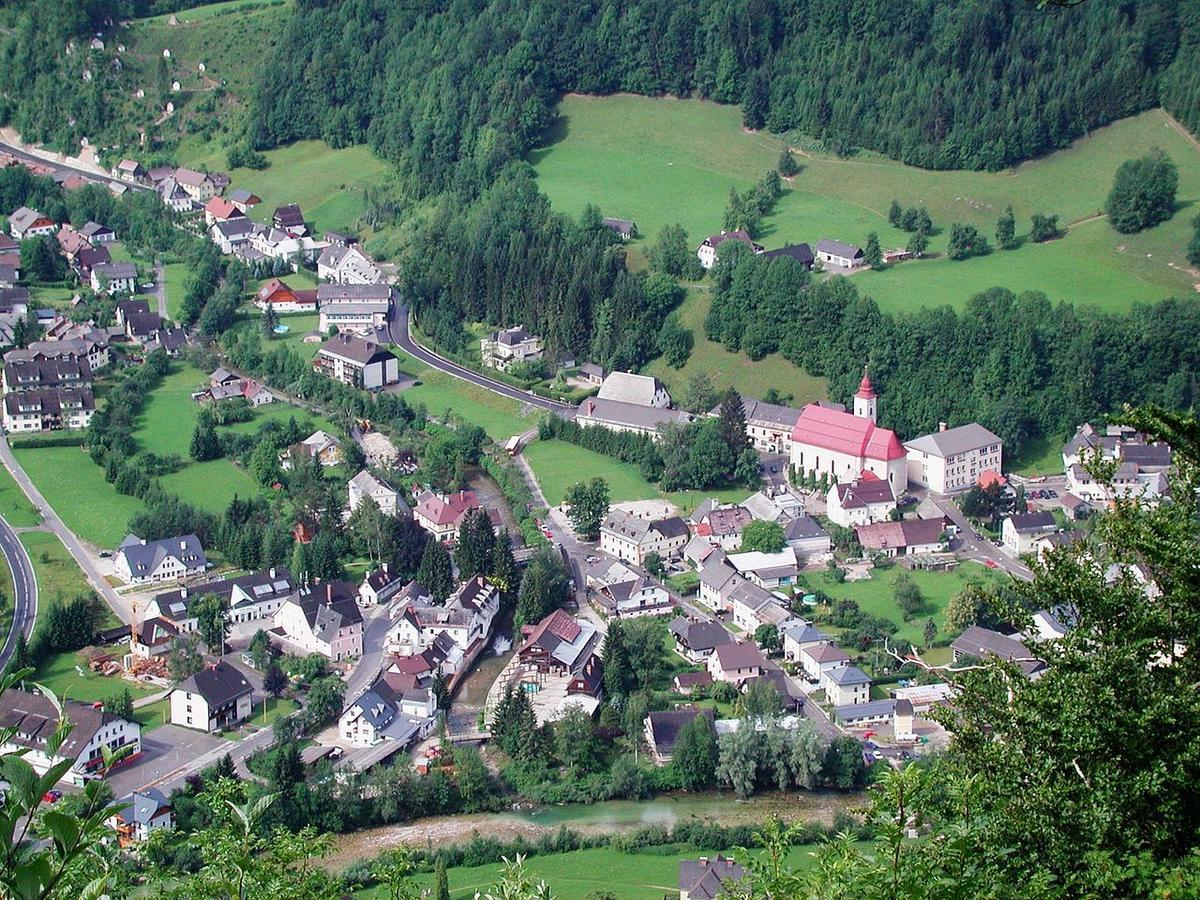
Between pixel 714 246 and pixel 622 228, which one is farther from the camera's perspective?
pixel 622 228

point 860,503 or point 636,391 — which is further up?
point 636,391

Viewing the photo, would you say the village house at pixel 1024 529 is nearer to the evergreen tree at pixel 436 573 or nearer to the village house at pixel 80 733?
the evergreen tree at pixel 436 573

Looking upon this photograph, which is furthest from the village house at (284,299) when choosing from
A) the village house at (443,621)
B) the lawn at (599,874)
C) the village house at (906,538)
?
the lawn at (599,874)

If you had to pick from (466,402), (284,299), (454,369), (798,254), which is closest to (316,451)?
(466,402)

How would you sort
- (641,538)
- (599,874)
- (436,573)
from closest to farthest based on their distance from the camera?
1. (599,874)
2. (436,573)
3. (641,538)

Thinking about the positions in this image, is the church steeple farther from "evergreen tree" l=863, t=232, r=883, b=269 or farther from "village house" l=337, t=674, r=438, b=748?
"village house" l=337, t=674, r=438, b=748

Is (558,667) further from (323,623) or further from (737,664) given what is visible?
(323,623)

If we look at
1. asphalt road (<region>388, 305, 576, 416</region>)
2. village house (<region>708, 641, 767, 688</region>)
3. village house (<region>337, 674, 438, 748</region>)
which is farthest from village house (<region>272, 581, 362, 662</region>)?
asphalt road (<region>388, 305, 576, 416</region>)
